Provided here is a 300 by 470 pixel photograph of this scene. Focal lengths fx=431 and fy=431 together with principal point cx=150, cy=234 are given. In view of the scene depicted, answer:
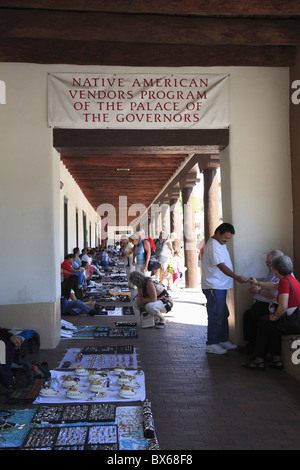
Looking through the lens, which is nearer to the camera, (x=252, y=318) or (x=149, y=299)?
(x=252, y=318)

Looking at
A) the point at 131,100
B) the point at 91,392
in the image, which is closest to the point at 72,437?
the point at 91,392

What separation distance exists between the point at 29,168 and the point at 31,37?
4.92 ft

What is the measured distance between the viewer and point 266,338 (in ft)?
14.9

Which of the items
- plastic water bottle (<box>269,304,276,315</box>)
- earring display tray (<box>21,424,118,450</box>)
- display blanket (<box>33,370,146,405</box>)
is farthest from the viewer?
plastic water bottle (<box>269,304,276,315</box>)

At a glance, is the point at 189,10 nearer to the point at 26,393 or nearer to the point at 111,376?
the point at 111,376

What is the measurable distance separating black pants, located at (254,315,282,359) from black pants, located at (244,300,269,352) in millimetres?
276

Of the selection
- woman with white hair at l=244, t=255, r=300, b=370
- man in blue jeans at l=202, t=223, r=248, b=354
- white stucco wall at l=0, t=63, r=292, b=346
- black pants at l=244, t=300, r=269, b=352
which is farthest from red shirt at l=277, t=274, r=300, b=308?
white stucco wall at l=0, t=63, r=292, b=346

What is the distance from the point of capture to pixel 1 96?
5.31 meters

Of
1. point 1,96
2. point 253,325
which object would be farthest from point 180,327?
point 1,96

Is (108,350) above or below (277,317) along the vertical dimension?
below

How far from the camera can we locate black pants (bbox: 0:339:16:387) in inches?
155

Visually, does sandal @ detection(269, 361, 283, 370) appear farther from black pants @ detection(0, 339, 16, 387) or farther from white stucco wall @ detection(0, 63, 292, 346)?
black pants @ detection(0, 339, 16, 387)

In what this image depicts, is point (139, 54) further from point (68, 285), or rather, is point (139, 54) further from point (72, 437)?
point (68, 285)

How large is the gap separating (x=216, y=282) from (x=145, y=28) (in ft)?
10.1
